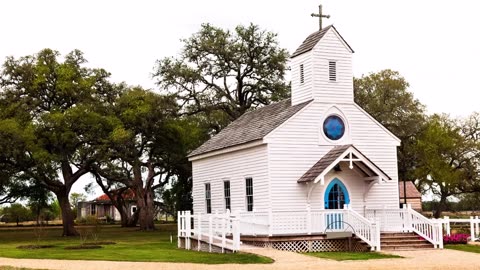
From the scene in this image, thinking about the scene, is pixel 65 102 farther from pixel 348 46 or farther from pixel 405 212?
Result: pixel 405 212

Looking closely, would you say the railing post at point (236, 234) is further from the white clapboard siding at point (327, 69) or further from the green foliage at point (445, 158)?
the green foliage at point (445, 158)

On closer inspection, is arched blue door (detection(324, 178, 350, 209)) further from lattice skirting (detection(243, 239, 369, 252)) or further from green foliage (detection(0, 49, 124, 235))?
green foliage (detection(0, 49, 124, 235))

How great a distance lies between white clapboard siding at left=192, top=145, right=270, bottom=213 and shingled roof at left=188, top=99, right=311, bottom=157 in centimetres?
51

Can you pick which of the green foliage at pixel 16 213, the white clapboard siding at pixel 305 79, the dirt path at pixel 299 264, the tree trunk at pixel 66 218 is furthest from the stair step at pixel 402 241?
the green foliage at pixel 16 213

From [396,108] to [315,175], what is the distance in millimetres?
42032

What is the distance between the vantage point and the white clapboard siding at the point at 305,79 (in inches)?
1239

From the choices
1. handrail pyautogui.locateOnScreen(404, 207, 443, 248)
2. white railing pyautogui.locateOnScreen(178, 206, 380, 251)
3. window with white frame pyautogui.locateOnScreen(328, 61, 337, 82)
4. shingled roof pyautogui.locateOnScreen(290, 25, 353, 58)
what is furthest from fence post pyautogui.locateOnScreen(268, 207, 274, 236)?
shingled roof pyautogui.locateOnScreen(290, 25, 353, 58)

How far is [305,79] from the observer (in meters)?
31.8

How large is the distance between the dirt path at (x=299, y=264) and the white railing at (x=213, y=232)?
119 centimetres

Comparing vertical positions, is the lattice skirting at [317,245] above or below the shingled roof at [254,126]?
below

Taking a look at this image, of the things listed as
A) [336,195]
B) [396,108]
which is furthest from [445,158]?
[336,195]

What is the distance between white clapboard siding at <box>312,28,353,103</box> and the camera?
31.4 m

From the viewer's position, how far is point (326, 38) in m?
31.7

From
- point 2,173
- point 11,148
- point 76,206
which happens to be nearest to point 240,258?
point 11,148
